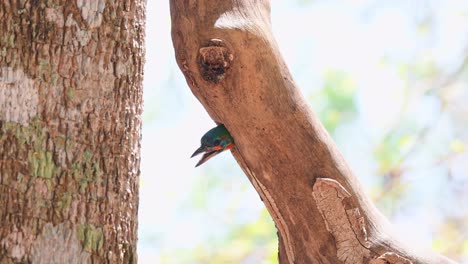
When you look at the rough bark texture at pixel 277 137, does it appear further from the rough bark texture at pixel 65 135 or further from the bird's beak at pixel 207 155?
the rough bark texture at pixel 65 135

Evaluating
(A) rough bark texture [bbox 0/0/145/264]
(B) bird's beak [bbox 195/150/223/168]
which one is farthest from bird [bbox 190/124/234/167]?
(A) rough bark texture [bbox 0/0/145/264]

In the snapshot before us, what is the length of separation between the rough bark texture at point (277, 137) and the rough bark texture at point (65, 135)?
334 mm

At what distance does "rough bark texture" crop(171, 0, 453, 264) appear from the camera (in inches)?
108

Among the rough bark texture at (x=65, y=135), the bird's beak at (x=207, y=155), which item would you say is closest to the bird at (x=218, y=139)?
the bird's beak at (x=207, y=155)

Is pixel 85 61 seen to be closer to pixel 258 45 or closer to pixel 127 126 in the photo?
pixel 127 126

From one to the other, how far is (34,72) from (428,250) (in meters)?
1.61

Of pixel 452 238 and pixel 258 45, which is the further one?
pixel 452 238

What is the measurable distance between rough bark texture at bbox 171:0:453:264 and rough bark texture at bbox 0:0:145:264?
33cm

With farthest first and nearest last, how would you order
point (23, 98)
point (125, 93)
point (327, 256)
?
point (327, 256)
point (125, 93)
point (23, 98)

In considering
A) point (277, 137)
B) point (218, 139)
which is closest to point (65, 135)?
point (218, 139)

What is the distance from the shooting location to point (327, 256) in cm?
277

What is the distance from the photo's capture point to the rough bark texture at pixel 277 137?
2.75 metres

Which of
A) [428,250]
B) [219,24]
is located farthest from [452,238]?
[219,24]

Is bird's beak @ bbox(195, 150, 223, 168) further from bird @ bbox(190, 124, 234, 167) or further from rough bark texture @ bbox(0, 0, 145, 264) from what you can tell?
rough bark texture @ bbox(0, 0, 145, 264)
